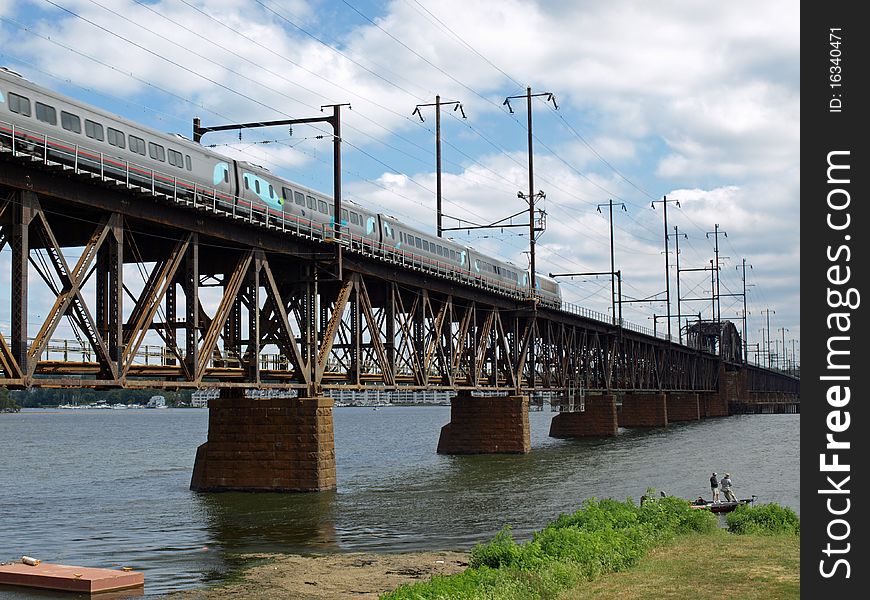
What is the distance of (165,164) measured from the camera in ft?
123

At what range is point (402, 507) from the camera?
4078 centimetres

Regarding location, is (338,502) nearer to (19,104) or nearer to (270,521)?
(270,521)

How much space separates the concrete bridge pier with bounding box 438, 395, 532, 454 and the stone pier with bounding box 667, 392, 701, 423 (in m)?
83.6

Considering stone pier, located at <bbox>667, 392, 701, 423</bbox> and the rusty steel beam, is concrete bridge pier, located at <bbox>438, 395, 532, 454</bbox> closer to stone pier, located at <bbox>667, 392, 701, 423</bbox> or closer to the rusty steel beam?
the rusty steel beam

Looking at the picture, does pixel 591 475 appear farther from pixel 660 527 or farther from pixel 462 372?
pixel 660 527

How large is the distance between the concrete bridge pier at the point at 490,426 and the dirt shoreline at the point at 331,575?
140ft

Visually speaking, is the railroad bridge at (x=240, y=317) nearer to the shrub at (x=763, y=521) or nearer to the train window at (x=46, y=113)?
the train window at (x=46, y=113)

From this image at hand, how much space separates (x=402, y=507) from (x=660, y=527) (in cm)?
1455

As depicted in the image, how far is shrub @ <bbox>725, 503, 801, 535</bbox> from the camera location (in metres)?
29.2

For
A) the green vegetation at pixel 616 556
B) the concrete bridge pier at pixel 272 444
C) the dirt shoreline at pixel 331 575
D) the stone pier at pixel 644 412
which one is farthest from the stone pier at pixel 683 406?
the dirt shoreline at pixel 331 575

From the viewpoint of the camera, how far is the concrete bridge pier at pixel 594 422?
3920 inches

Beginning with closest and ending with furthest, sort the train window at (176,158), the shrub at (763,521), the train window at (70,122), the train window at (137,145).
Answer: the shrub at (763,521)
the train window at (70,122)
the train window at (137,145)
the train window at (176,158)

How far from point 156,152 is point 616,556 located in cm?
2324
